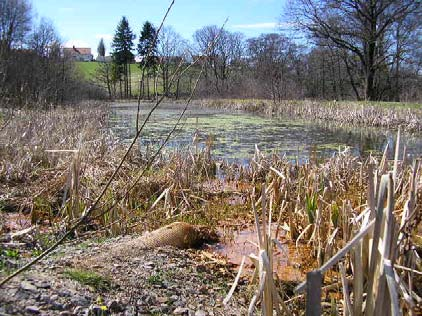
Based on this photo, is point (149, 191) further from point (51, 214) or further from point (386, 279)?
point (386, 279)

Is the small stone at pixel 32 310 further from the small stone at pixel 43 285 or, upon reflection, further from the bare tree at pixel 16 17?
the bare tree at pixel 16 17

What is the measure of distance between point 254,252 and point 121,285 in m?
1.69

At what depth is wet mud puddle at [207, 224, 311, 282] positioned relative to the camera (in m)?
3.47

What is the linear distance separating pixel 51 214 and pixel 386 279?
12.1 ft

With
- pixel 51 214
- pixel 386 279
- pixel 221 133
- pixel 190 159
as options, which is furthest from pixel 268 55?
pixel 386 279

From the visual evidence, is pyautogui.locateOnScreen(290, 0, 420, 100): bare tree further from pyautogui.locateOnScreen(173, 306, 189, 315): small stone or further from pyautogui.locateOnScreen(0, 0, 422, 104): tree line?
pyautogui.locateOnScreen(173, 306, 189, 315): small stone

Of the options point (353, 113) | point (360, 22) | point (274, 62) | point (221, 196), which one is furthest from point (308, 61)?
point (221, 196)

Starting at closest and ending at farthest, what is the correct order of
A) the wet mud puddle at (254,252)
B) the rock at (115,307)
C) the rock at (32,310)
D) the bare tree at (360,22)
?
the rock at (32,310) → the rock at (115,307) → the wet mud puddle at (254,252) → the bare tree at (360,22)

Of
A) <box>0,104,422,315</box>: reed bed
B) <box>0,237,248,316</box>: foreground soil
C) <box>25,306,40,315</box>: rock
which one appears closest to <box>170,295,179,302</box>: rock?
<box>0,237,248,316</box>: foreground soil

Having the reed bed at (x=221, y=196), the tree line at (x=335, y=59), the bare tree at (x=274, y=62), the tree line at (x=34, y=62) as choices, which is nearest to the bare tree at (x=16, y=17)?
the tree line at (x=34, y=62)

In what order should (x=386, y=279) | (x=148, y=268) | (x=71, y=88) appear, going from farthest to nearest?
(x=71, y=88) → (x=148, y=268) → (x=386, y=279)

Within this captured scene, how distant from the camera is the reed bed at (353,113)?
1452cm

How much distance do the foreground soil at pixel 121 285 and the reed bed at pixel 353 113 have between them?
12703mm

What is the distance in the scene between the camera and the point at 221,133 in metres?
13.6
